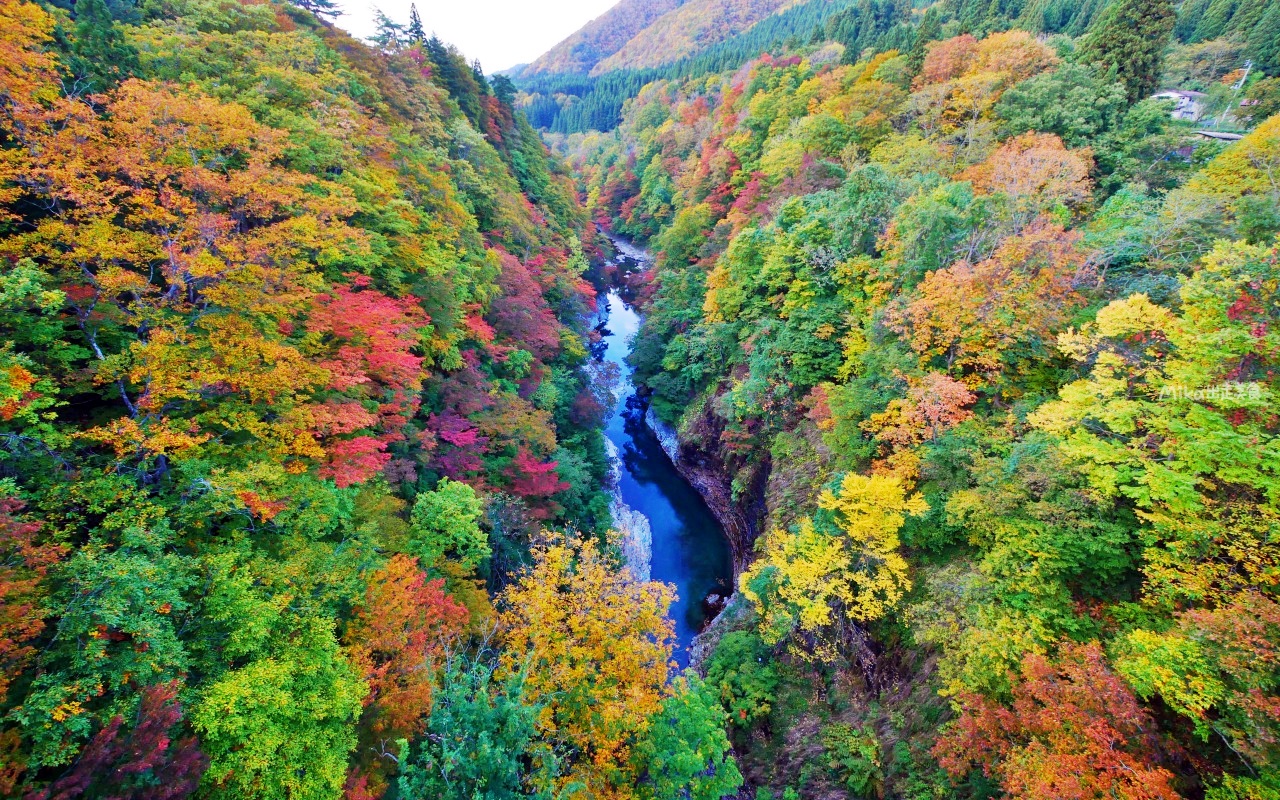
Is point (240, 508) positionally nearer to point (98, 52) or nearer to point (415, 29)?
point (98, 52)

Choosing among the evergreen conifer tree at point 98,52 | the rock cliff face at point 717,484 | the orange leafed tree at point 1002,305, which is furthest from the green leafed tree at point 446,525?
the orange leafed tree at point 1002,305

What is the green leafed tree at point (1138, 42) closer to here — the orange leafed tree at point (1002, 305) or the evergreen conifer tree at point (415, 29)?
the orange leafed tree at point (1002, 305)

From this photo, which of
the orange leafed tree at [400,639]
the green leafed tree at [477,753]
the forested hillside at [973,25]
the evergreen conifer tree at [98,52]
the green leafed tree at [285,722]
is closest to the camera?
the green leafed tree at [285,722]

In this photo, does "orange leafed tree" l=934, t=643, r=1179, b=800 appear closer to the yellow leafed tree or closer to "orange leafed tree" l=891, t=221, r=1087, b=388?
the yellow leafed tree

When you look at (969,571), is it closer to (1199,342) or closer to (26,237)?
(1199,342)

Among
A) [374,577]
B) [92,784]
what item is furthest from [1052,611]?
[92,784]

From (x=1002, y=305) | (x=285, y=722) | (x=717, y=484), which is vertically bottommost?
(x=717, y=484)

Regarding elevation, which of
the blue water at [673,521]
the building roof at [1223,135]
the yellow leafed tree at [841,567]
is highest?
the building roof at [1223,135]

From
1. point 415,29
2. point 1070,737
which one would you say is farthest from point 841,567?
point 415,29
